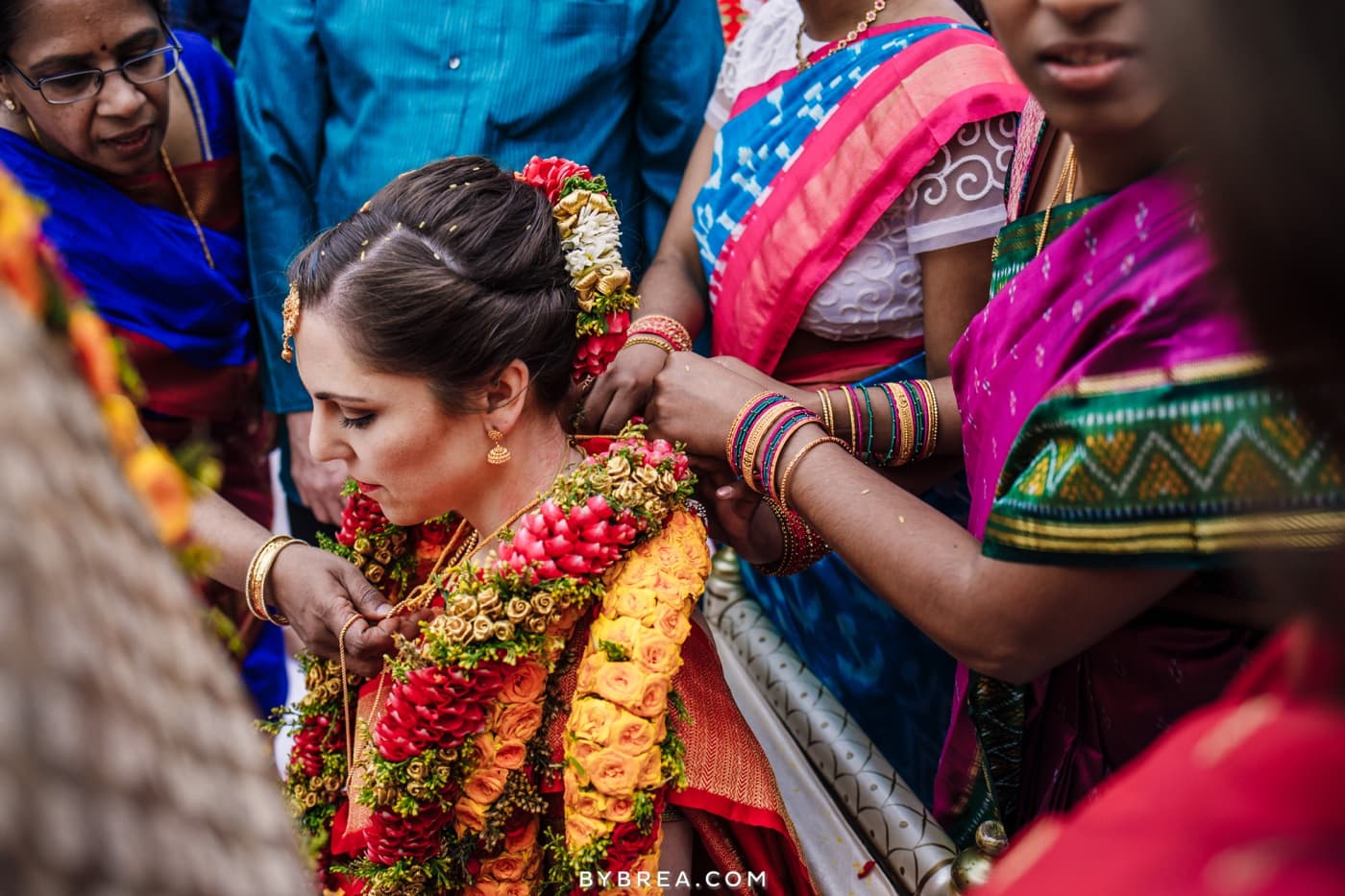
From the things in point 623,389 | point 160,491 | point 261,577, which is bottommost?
point 261,577

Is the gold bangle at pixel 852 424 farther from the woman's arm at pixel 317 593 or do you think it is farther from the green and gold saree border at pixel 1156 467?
the woman's arm at pixel 317 593

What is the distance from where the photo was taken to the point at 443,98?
8.77 feet

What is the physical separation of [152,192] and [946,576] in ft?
7.42

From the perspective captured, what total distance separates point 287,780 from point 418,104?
159 cm

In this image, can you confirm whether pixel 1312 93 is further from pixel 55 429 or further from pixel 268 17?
pixel 268 17

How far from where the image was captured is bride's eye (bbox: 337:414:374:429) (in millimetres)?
1891

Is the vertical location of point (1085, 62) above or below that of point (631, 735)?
above

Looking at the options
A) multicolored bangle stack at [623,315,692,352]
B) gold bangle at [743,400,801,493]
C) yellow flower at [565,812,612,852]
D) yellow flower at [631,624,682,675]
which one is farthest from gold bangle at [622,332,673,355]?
yellow flower at [565,812,612,852]

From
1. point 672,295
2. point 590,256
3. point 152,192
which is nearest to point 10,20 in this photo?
point 152,192

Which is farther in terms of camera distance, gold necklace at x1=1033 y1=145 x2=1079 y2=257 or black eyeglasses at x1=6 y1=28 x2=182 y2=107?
black eyeglasses at x1=6 y1=28 x2=182 y2=107

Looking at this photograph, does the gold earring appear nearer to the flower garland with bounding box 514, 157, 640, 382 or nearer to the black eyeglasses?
the flower garland with bounding box 514, 157, 640, 382

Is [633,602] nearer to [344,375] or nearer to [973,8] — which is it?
[344,375]

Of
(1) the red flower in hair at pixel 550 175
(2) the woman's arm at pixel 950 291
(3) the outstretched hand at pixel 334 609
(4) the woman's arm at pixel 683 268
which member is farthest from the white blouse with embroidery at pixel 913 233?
(3) the outstretched hand at pixel 334 609

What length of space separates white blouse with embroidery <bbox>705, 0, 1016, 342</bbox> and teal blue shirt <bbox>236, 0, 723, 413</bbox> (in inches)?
21.7
